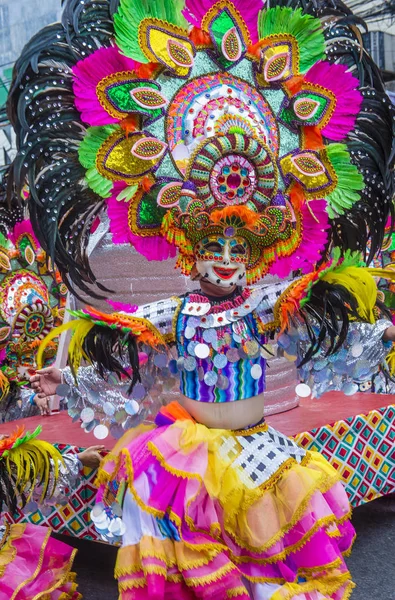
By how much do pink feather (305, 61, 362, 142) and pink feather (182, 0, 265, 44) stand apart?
0.27 meters

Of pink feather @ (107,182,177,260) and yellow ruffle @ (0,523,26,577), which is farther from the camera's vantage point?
yellow ruffle @ (0,523,26,577)

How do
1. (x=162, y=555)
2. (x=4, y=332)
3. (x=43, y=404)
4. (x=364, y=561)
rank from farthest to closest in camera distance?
(x=4, y=332) < (x=43, y=404) < (x=364, y=561) < (x=162, y=555)

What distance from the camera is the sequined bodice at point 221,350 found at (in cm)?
249

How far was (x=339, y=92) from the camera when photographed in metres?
2.72

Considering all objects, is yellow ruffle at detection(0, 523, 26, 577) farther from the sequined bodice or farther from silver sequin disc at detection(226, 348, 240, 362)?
silver sequin disc at detection(226, 348, 240, 362)

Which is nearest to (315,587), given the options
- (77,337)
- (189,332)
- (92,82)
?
(189,332)

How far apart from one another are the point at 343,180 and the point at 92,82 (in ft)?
3.25

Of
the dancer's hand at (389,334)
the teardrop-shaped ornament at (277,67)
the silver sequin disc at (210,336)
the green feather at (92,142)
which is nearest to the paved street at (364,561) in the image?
the dancer's hand at (389,334)

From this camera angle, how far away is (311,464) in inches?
98.2

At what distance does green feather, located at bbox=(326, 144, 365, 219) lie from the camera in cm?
269

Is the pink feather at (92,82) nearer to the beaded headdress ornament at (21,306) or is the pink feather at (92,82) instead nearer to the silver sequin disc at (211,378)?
the silver sequin disc at (211,378)

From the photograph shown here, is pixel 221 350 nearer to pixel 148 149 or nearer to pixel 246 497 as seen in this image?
pixel 246 497

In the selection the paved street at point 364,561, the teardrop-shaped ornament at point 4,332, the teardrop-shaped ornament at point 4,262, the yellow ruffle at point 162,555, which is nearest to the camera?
the yellow ruffle at point 162,555

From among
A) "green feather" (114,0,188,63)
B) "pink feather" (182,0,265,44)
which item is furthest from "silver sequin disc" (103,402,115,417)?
"pink feather" (182,0,265,44)
